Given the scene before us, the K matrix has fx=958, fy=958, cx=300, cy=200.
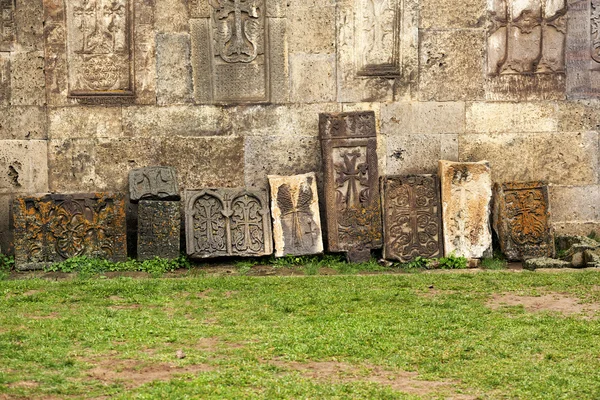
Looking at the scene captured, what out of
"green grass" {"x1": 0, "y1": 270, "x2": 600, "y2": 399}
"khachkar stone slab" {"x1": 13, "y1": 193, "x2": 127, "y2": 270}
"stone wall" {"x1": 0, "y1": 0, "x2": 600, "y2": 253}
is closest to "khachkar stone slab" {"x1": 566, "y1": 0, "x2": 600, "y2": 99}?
"stone wall" {"x1": 0, "y1": 0, "x2": 600, "y2": 253}

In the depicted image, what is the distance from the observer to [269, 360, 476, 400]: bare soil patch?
17.7 feet

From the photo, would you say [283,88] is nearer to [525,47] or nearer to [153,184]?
[153,184]

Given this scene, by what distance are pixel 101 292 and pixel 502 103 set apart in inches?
200

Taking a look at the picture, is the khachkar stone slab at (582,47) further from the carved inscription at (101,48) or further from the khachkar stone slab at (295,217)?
the carved inscription at (101,48)

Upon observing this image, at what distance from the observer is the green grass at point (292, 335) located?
542 cm

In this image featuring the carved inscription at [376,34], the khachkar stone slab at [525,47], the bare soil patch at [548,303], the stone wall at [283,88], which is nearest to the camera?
the bare soil patch at [548,303]

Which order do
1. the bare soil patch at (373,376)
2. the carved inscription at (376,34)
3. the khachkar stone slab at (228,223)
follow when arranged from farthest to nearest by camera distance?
the carved inscription at (376,34)
the khachkar stone slab at (228,223)
the bare soil patch at (373,376)

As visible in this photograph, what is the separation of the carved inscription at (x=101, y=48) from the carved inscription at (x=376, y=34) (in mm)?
2531

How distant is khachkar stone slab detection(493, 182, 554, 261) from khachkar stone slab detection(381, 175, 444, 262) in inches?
27.4

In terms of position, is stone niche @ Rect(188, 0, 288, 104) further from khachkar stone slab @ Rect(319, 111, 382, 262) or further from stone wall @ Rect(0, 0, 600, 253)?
khachkar stone slab @ Rect(319, 111, 382, 262)

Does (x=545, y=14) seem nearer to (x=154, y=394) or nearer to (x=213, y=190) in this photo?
(x=213, y=190)

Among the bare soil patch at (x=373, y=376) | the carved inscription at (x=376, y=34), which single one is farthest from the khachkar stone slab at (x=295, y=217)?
the bare soil patch at (x=373, y=376)

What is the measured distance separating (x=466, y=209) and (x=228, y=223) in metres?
2.52

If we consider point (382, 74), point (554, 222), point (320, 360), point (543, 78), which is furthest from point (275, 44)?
point (320, 360)
